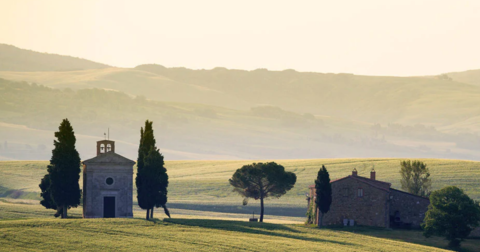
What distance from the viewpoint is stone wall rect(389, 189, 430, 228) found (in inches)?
3782

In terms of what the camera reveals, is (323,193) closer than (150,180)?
No

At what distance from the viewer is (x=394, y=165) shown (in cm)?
14900

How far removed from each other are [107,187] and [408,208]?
3744cm

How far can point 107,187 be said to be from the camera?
290ft

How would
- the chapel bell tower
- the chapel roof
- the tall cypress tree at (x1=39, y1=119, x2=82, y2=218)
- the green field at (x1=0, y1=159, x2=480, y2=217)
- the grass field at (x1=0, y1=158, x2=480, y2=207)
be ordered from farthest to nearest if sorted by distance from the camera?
the grass field at (x1=0, y1=158, x2=480, y2=207) → the green field at (x1=0, y1=159, x2=480, y2=217) → the chapel bell tower → the chapel roof → the tall cypress tree at (x1=39, y1=119, x2=82, y2=218)

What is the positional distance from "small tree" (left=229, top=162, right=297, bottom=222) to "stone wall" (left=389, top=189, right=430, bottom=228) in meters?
13.2

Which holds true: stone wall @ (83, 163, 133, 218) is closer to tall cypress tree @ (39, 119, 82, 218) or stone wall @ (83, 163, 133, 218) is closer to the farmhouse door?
the farmhouse door

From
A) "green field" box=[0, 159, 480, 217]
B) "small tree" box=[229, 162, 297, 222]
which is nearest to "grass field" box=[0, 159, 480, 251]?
"green field" box=[0, 159, 480, 217]

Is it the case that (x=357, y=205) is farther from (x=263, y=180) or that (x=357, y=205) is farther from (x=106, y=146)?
(x=106, y=146)

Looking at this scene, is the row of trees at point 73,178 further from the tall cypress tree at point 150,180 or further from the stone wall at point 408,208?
Answer: the stone wall at point 408,208

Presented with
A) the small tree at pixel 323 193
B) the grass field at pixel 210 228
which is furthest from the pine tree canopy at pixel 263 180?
the small tree at pixel 323 193

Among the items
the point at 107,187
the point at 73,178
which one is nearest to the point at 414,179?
the point at 107,187

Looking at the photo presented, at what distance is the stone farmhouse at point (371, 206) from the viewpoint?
95.6 meters

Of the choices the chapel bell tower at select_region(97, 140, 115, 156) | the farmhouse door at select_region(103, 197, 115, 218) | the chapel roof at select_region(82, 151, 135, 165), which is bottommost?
the farmhouse door at select_region(103, 197, 115, 218)
